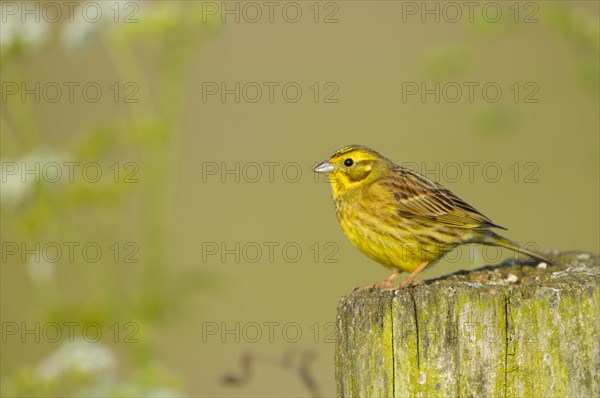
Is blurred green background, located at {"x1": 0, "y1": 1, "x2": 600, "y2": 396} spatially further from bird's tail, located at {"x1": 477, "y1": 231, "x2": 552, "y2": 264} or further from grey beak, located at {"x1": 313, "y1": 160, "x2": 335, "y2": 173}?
grey beak, located at {"x1": 313, "y1": 160, "x2": 335, "y2": 173}

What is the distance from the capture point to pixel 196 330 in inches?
432

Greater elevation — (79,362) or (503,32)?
(503,32)

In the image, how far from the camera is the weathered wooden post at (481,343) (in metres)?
3.17

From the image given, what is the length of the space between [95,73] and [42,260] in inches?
336

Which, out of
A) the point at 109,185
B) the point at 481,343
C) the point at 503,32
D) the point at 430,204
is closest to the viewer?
the point at 481,343

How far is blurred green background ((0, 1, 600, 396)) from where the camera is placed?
6273mm

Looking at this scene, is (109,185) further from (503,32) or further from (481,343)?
(481,343)

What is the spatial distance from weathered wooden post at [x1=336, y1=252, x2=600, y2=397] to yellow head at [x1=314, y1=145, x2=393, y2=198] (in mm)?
2118

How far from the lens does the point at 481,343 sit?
319cm

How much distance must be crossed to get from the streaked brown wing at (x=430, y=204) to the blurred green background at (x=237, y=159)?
0.86 ft

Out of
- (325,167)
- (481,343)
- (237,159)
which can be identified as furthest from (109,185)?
(237,159)

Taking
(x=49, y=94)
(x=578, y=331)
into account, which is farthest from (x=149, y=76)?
(x=578, y=331)

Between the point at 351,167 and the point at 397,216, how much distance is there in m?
0.50

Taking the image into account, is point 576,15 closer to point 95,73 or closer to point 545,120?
point 545,120
